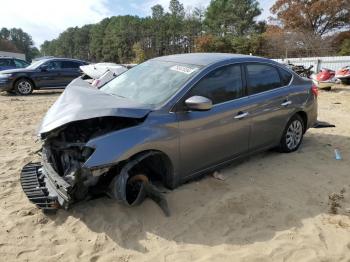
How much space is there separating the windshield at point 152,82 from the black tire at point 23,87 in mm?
10885

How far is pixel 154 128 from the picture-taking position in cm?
404

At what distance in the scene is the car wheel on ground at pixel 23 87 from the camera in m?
14.9

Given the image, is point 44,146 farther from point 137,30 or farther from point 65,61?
point 137,30

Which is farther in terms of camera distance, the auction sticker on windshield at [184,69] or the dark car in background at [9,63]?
the dark car in background at [9,63]

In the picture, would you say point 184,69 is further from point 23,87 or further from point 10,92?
point 10,92

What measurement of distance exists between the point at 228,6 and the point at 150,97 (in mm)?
48288

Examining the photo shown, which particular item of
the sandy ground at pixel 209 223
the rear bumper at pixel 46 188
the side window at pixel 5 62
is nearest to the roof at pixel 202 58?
the sandy ground at pixel 209 223

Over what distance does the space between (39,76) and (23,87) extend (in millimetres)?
760

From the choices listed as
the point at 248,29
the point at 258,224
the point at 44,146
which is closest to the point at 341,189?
the point at 258,224

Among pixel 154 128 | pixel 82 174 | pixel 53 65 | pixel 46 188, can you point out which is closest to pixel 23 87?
pixel 53 65

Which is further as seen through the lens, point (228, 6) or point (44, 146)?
point (228, 6)

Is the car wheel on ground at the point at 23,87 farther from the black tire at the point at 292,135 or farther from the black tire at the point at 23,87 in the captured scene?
the black tire at the point at 292,135

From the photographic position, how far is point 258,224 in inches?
156

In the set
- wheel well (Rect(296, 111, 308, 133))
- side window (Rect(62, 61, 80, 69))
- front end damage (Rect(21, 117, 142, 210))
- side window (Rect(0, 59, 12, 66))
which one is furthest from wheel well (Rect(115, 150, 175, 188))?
side window (Rect(0, 59, 12, 66))
